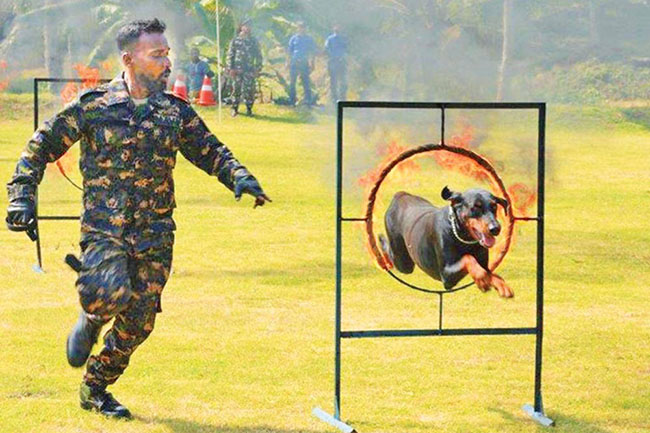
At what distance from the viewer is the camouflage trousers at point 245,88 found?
3203cm

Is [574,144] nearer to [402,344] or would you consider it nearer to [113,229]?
[402,344]

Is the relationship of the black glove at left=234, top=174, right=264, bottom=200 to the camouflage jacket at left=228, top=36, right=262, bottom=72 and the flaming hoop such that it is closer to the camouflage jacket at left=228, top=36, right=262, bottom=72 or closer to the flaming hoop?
the flaming hoop

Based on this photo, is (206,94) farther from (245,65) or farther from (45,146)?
(45,146)

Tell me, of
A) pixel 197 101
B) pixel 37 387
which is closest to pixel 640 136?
pixel 197 101

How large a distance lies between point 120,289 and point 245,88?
25.7 m

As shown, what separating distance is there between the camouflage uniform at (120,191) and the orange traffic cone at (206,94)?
24.9 meters

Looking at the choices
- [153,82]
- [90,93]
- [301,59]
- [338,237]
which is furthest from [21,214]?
[301,59]

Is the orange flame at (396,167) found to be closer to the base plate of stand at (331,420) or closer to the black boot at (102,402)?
the base plate of stand at (331,420)

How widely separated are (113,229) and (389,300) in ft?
14.3

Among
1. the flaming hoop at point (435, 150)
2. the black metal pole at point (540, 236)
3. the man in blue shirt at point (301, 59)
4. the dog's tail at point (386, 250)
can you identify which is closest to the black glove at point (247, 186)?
the flaming hoop at point (435, 150)

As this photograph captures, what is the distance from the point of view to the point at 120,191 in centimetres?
688

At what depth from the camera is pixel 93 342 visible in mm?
7145

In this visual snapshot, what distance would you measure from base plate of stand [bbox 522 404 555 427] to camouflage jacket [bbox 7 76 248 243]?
2.03 metres

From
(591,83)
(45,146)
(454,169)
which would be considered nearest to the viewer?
(45,146)
